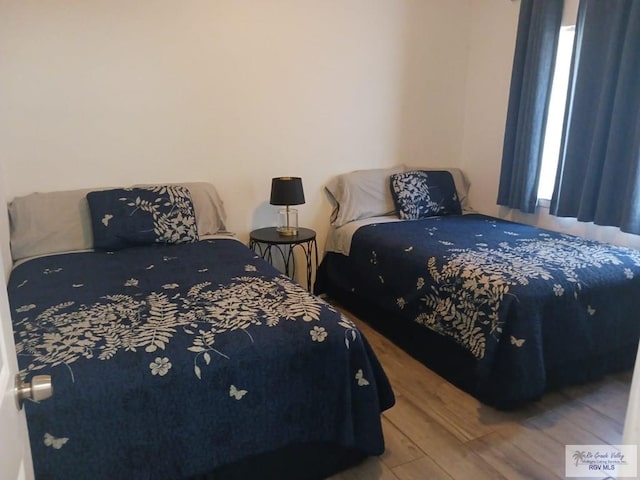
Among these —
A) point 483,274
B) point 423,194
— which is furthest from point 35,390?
point 423,194


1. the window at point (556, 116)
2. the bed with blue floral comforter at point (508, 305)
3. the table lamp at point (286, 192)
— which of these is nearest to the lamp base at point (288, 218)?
the table lamp at point (286, 192)

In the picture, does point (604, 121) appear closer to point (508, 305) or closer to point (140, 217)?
point (508, 305)

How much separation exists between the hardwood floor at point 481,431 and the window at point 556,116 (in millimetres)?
1365

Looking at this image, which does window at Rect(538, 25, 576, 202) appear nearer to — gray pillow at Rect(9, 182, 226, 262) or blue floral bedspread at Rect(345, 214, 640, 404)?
blue floral bedspread at Rect(345, 214, 640, 404)

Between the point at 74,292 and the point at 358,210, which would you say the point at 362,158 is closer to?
the point at 358,210

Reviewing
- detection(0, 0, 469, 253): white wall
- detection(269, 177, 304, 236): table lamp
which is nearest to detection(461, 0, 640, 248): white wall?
detection(0, 0, 469, 253): white wall

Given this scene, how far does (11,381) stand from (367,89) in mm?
3066

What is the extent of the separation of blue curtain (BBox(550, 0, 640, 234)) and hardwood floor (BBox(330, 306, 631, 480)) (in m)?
0.98

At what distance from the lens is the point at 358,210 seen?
3303mm

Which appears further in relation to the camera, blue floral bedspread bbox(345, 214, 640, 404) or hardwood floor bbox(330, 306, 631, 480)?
blue floral bedspread bbox(345, 214, 640, 404)

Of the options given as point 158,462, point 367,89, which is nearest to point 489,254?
point 367,89

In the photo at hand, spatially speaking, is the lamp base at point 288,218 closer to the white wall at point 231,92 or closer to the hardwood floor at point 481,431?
the white wall at point 231,92

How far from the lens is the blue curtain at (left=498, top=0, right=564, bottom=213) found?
9.89 feet

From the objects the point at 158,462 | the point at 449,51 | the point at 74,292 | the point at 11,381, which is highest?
the point at 449,51
